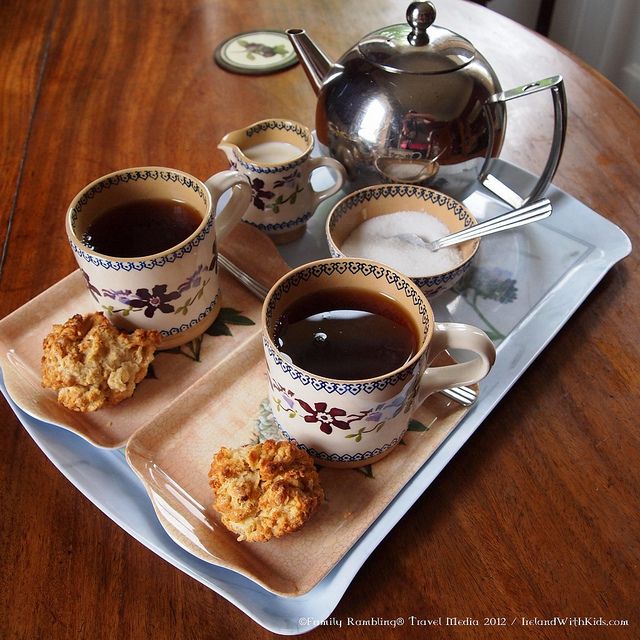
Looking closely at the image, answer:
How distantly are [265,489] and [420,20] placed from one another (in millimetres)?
628

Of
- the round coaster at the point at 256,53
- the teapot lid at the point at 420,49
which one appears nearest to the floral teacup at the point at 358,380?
the teapot lid at the point at 420,49

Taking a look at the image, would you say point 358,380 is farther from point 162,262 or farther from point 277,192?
point 277,192

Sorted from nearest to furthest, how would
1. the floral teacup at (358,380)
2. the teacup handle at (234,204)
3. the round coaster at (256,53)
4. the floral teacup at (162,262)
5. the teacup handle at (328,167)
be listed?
the floral teacup at (358,380), the floral teacup at (162,262), the teacup handle at (234,204), the teacup handle at (328,167), the round coaster at (256,53)

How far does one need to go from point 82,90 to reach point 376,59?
2.06ft

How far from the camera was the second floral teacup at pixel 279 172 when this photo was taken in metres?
0.81

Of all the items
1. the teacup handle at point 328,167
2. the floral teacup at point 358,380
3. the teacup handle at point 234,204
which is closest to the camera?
the floral teacup at point 358,380

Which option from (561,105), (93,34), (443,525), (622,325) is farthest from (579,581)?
(93,34)

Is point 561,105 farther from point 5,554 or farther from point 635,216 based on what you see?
point 5,554

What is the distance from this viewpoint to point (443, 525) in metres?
0.58

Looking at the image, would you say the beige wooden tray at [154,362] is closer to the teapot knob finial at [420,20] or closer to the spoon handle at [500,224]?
the spoon handle at [500,224]

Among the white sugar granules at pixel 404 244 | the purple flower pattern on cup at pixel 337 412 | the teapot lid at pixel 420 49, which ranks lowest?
the white sugar granules at pixel 404 244

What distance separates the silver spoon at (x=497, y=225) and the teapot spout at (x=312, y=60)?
31 cm

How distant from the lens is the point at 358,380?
0.52 m

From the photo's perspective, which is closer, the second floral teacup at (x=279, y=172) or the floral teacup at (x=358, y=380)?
the floral teacup at (x=358, y=380)
